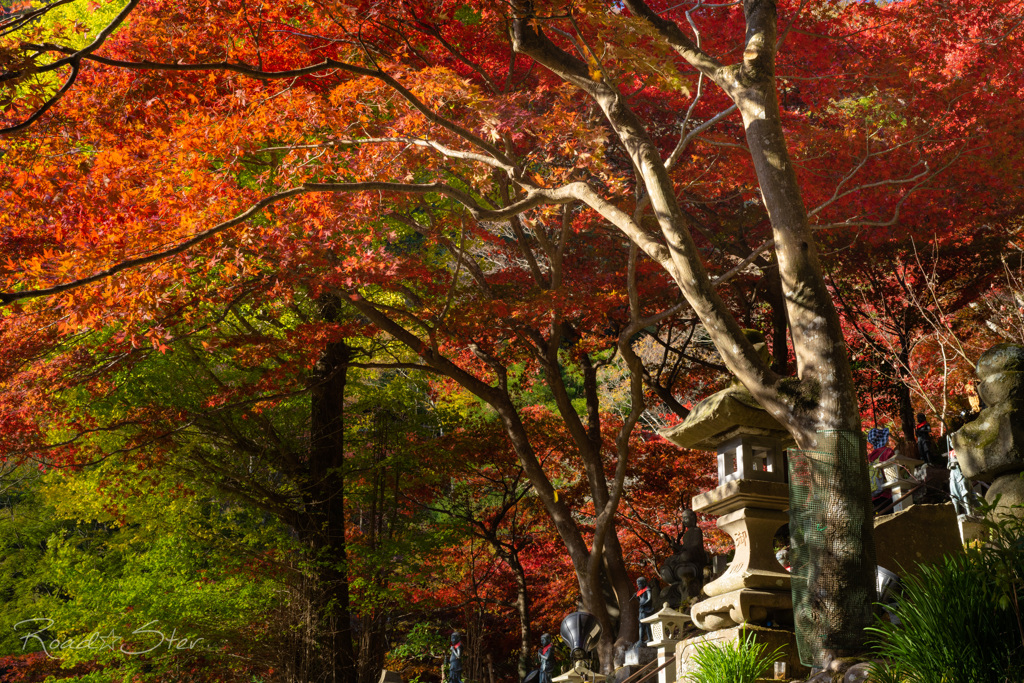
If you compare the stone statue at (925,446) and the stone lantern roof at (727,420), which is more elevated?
the stone statue at (925,446)

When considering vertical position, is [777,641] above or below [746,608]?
below

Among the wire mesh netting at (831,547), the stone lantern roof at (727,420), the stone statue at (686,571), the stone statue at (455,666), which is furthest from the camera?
the stone statue at (455,666)

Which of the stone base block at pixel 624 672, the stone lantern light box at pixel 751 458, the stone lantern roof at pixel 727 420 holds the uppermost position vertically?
the stone lantern roof at pixel 727 420

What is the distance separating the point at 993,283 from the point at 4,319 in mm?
14182

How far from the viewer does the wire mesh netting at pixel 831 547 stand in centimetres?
501

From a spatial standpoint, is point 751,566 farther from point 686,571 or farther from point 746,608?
point 686,571

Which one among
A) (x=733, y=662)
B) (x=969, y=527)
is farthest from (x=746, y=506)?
(x=969, y=527)

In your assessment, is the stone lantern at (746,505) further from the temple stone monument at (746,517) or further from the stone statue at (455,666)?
the stone statue at (455,666)

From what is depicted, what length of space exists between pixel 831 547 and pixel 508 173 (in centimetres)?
422

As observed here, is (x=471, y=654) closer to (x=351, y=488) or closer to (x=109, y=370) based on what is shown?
(x=351, y=488)

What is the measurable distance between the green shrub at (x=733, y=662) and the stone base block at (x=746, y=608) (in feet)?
0.66

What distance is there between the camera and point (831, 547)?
5172mm

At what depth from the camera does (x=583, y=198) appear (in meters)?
6.57

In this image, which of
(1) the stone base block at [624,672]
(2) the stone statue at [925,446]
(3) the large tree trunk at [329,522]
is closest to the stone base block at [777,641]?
(1) the stone base block at [624,672]
